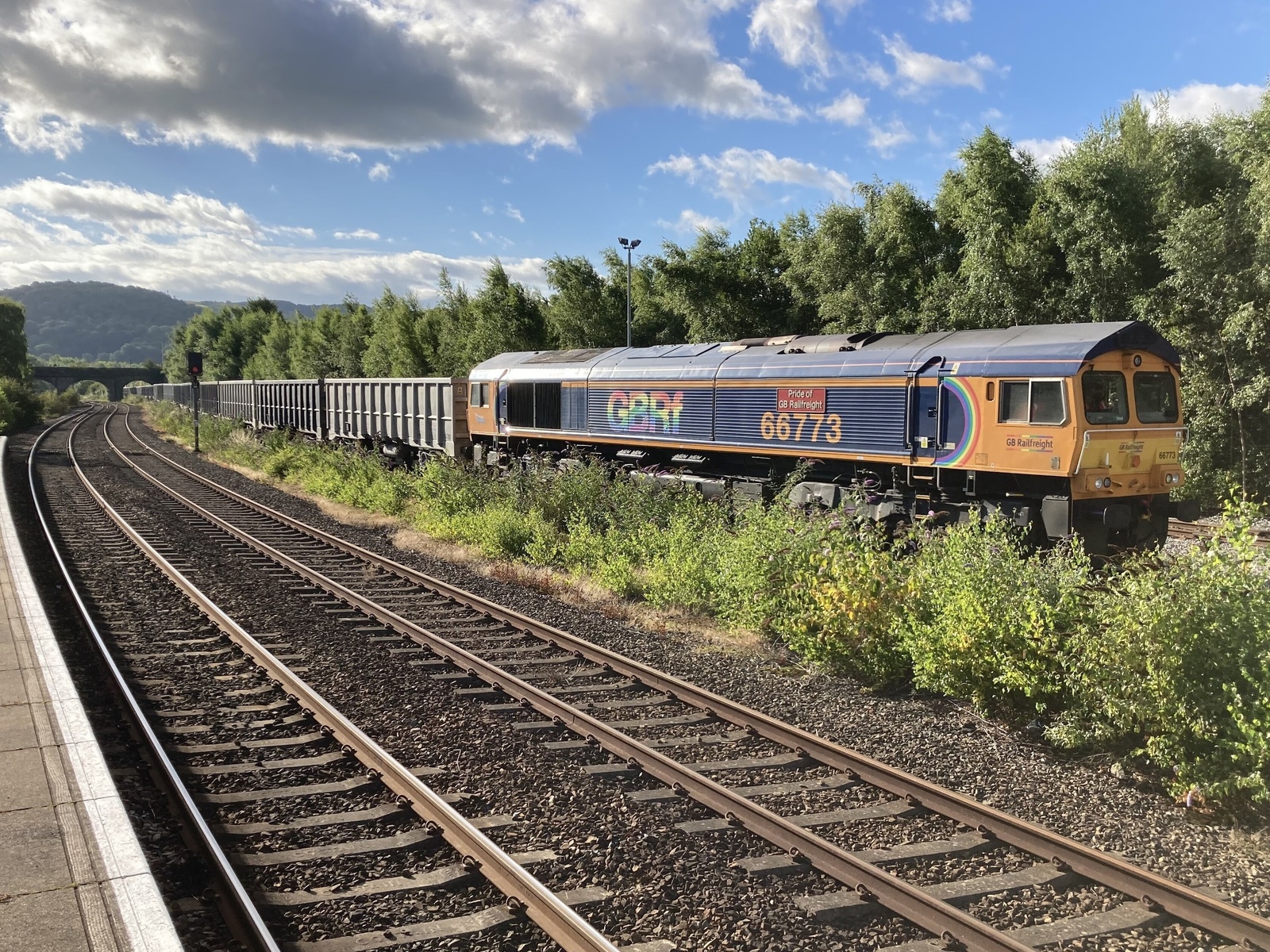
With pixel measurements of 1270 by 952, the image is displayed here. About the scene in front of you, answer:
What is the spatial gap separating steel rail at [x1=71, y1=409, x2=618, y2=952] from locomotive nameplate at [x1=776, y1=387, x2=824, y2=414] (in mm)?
8890

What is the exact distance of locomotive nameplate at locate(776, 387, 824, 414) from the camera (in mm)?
14000

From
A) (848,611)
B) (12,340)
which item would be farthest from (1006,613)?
(12,340)

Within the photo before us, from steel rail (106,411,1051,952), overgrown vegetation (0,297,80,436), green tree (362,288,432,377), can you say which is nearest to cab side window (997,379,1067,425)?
steel rail (106,411,1051,952)

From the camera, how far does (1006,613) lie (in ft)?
22.6

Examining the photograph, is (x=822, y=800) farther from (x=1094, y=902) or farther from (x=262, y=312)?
(x=262, y=312)

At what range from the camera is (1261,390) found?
16922mm

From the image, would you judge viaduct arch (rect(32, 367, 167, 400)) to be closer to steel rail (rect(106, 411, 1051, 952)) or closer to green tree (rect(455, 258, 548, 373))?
green tree (rect(455, 258, 548, 373))

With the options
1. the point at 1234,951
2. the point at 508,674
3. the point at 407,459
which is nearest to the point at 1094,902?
the point at 1234,951

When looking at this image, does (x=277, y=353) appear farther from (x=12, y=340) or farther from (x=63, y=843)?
(x=63, y=843)

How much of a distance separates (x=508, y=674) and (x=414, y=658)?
4.61 ft

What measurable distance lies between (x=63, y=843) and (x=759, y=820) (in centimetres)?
394

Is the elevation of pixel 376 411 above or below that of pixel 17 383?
below

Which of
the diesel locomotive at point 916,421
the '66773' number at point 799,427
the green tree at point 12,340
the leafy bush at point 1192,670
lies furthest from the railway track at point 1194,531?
the green tree at point 12,340

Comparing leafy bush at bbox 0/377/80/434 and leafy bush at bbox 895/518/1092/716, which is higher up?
leafy bush at bbox 0/377/80/434
